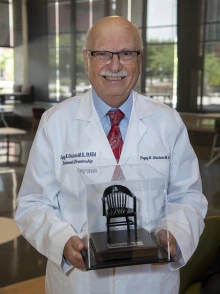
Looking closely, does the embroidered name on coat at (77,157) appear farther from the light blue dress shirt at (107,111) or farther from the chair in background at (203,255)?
the chair in background at (203,255)

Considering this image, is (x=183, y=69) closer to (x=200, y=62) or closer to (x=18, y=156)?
(x=200, y=62)

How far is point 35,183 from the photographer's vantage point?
157cm

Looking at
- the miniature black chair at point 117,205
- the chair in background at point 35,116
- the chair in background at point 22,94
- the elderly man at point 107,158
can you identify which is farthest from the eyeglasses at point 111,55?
the chair in background at point 35,116

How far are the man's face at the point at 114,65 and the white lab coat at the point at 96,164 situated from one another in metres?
0.14

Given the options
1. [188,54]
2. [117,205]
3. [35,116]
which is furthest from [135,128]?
[35,116]

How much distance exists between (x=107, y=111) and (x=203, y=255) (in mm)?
1360

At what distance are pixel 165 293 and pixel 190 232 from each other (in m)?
0.29

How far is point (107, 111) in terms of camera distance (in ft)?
5.37

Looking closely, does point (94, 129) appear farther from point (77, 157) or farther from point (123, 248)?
point (123, 248)

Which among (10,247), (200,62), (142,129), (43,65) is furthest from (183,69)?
(142,129)

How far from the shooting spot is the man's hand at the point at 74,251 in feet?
4.41

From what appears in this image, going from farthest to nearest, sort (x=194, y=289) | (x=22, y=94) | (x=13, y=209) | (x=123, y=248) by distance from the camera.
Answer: (x=22, y=94) < (x=13, y=209) < (x=194, y=289) < (x=123, y=248)

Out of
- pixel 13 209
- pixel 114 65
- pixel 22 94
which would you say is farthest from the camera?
A: pixel 22 94

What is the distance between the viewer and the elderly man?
150 centimetres
